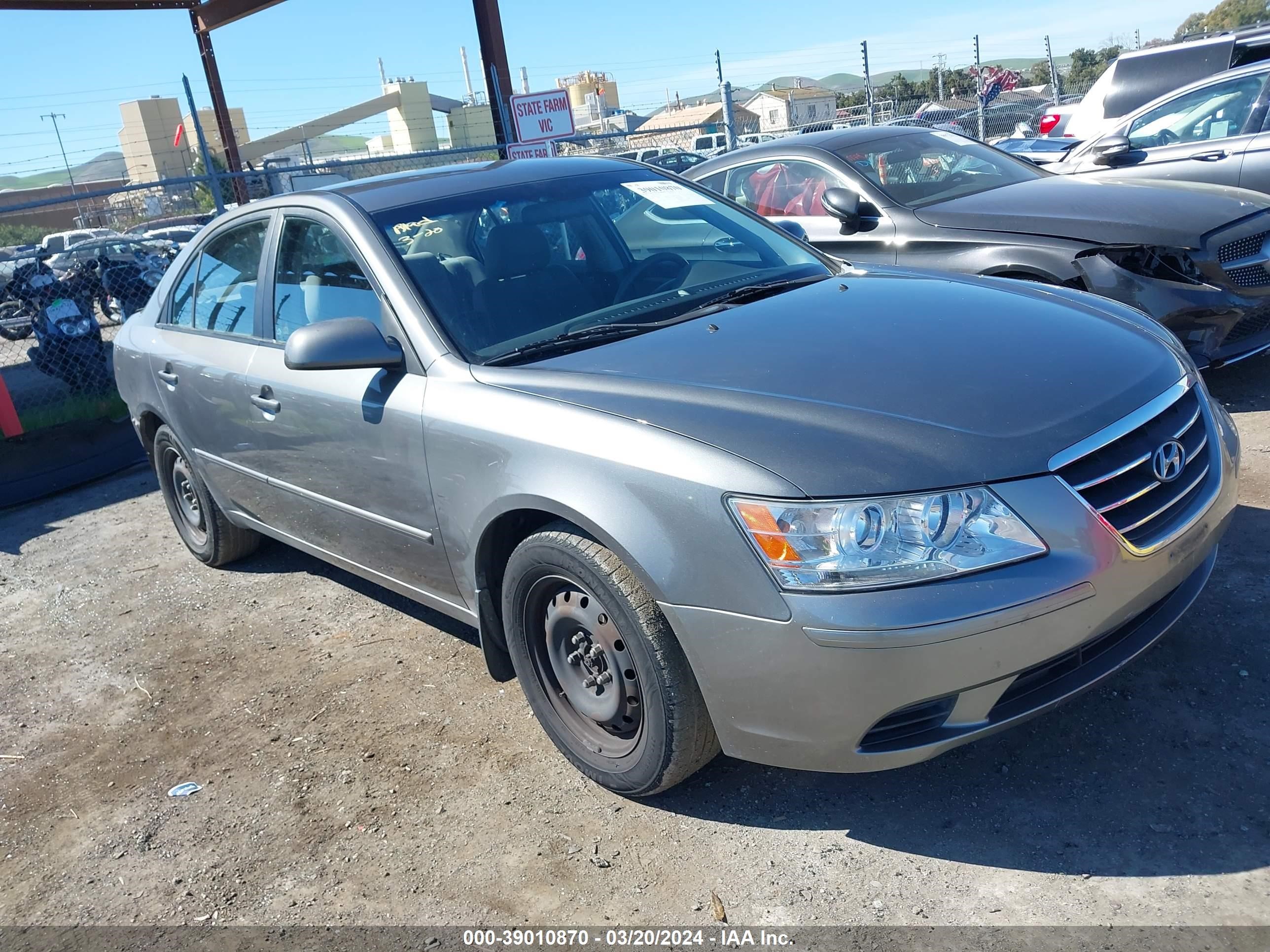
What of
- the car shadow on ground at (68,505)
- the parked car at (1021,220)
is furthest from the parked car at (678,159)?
the car shadow on ground at (68,505)

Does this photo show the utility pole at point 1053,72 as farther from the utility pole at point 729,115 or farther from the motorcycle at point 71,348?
the motorcycle at point 71,348

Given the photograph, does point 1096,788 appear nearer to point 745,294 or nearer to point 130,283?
point 745,294

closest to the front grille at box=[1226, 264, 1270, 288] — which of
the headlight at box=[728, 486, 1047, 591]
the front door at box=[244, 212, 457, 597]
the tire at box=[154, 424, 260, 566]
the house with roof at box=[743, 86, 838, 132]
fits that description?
the headlight at box=[728, 486, 1047, 591]

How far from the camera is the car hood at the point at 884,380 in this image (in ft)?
7.77

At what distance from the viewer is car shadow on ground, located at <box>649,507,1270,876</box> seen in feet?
8.17

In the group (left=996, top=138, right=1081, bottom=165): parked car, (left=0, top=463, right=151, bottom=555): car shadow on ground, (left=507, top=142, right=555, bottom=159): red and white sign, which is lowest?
(left=0, top=463, right=151, bottom=555): car shadow on ground

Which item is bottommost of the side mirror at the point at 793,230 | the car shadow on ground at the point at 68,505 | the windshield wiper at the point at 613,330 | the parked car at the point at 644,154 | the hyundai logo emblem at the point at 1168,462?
the car shadow on ground at the point at 68,505

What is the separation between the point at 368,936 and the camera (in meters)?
2.59

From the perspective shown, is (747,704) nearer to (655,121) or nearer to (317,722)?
(317,722)

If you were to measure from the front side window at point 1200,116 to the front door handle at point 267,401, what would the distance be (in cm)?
703

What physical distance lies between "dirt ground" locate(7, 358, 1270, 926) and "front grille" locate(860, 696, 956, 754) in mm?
370

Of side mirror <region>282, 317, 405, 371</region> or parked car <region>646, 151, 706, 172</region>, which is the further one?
parked car <region>646, 151, 706, 172</region>

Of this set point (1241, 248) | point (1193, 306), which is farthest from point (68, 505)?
point (1241, 248)

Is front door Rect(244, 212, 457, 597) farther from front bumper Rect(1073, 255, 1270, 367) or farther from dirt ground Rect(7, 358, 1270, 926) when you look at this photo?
front bumper Rect(1073, 255, 1270, 367)
